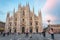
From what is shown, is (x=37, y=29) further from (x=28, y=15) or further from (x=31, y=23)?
(x=28, y=15)

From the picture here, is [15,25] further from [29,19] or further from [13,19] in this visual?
[29,19]

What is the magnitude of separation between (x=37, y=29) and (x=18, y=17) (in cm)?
1288

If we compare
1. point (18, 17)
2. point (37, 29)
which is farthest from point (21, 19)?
point (37, 29)

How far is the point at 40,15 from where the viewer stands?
224 ft

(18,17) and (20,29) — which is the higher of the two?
(18,17)

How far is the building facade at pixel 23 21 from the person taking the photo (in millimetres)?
66250

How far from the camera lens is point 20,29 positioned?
67000mm

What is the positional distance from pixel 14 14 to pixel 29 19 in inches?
361

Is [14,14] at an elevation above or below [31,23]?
above

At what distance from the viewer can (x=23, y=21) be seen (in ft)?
226

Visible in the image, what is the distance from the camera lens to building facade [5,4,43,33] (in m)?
66.2

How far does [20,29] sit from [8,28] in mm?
6801

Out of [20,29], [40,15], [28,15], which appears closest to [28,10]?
[28,15]

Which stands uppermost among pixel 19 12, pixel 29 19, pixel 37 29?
pixel 19 12
